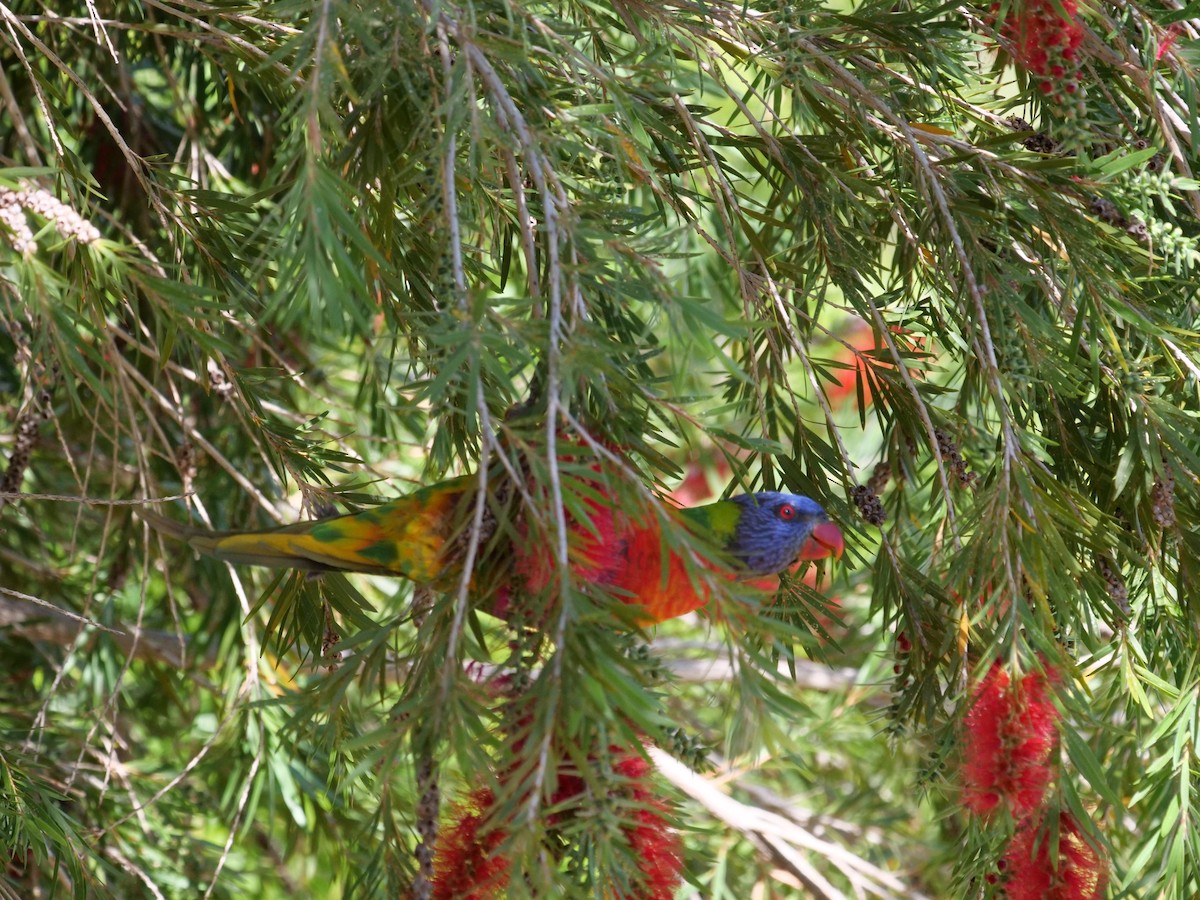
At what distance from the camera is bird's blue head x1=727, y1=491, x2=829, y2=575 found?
3.10 ft

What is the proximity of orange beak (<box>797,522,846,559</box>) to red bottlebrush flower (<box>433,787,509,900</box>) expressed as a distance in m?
0.36

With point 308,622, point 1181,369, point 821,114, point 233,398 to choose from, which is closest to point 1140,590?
point 1181,369

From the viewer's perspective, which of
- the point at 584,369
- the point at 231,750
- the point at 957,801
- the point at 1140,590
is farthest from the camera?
the point at 231,750

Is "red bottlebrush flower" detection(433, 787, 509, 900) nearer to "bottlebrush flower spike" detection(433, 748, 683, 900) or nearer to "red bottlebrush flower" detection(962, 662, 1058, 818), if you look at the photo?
"bottlebrush flower spike" detection(433, 748, 683, 900)

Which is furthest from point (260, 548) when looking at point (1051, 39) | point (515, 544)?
point (1051, 39)

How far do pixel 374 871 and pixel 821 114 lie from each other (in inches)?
37.3

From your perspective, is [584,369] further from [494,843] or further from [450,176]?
[494,843]

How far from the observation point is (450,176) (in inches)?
31.3

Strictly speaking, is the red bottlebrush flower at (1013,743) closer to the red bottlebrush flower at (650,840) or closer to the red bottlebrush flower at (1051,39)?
the red bottlebrush flower at (650,840)

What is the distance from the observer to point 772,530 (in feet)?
3.09

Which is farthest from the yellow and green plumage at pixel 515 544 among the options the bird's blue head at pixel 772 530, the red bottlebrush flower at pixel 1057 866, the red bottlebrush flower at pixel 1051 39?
the red bottlebrush flower at pixel 1051 39

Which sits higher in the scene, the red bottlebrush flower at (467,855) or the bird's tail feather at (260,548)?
the bird's tail feather at (260,548)

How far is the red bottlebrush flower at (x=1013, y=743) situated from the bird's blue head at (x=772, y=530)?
7.6 inches

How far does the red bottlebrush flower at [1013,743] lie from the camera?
2.77 feet
